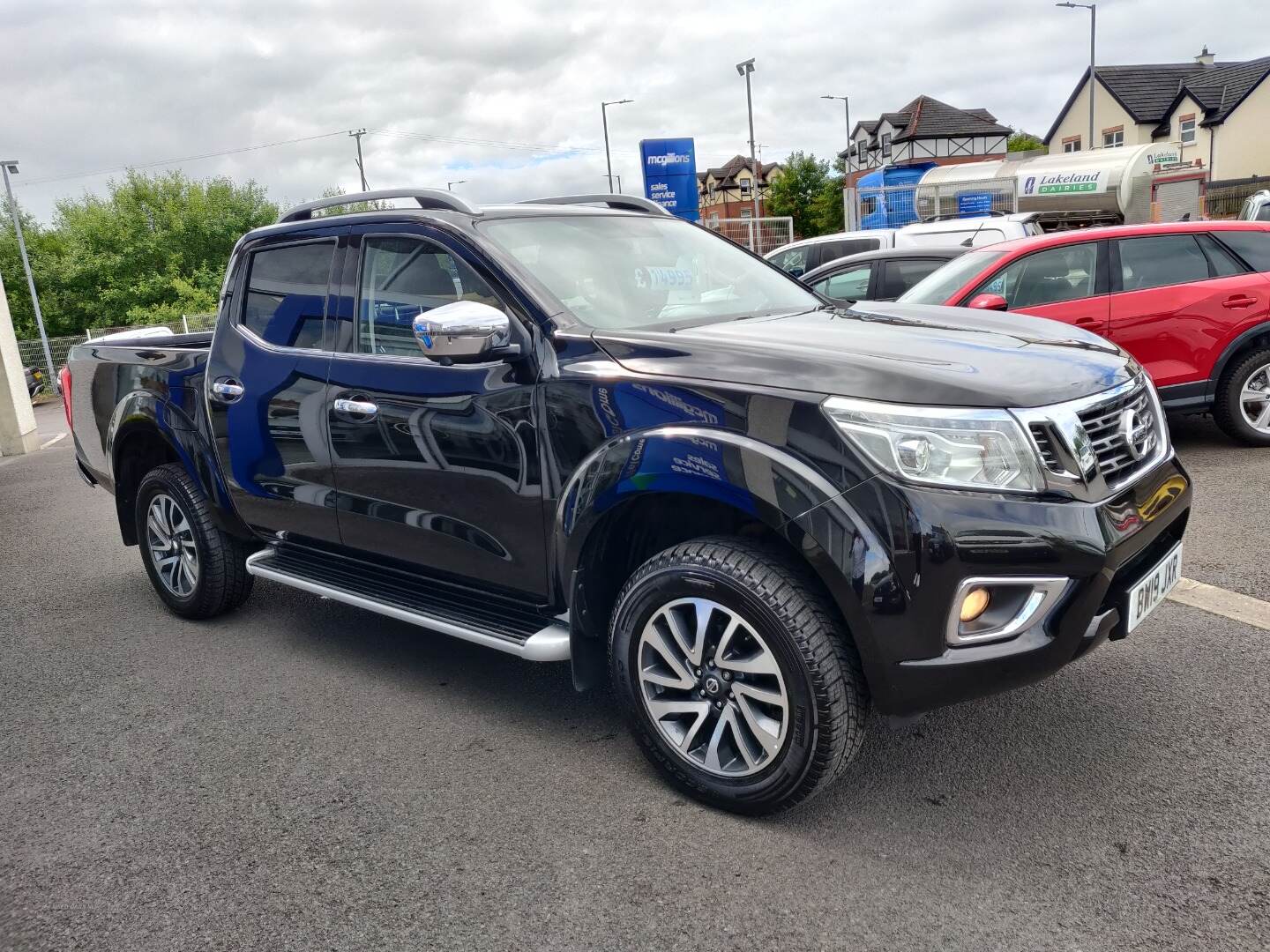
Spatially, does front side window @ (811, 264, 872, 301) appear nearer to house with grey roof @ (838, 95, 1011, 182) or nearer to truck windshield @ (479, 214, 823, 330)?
truck windshield @ (479, 214, 823, 330)

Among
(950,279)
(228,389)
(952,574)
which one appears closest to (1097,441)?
(952,574)

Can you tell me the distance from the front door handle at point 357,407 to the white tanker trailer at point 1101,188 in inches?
740

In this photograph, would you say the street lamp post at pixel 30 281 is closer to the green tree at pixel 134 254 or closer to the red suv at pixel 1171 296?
the green tree at pixel 134 254

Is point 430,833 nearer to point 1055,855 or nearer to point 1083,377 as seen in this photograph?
point 1055,855

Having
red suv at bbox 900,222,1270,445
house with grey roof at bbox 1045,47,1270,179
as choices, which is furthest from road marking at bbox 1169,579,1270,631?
house with grey roof at bbox 1045,47,1270,179

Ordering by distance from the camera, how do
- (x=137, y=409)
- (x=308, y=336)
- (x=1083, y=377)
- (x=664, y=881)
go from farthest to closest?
(x=137, y=409) < (x=308, y=336) < (x=1083, y=377) < (x=664, y=881)

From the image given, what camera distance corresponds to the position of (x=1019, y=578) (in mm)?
2514

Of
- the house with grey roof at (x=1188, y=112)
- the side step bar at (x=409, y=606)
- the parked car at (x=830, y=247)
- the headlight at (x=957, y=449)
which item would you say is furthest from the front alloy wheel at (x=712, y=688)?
the house with grey roof at (x=1188, y=112)

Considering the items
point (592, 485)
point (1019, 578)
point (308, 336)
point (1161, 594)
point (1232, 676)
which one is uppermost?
point (308, 336)

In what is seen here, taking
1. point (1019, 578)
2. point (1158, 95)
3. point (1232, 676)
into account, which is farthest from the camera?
point (1158, 95)

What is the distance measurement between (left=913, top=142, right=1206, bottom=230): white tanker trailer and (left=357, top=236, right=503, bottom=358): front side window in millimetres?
18594

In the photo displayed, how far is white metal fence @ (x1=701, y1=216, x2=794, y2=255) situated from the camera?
25.1m

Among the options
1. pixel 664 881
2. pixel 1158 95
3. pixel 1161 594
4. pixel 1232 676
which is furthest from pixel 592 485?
pixel 1158 95

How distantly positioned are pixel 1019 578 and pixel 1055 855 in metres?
0.76
